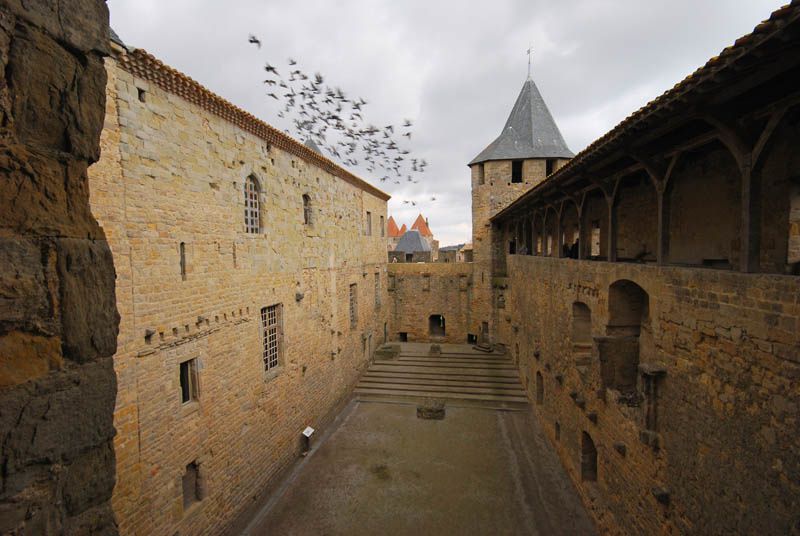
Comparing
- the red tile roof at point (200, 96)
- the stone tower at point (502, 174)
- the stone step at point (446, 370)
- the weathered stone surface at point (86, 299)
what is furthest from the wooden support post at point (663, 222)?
the stone tower at point (502, 174)

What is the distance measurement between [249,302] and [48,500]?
8.08 metres

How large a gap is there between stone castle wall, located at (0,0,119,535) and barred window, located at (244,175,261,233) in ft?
25.6

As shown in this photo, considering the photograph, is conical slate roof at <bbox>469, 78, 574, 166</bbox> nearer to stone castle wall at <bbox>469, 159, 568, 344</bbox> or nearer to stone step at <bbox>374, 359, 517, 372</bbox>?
stone castle wall at <bbox>469, 159, 568, 344</bbox>

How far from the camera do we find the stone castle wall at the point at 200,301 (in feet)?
20.8

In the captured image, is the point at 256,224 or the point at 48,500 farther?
the point at 256,224

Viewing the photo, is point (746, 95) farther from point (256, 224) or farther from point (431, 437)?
point (431, 437)

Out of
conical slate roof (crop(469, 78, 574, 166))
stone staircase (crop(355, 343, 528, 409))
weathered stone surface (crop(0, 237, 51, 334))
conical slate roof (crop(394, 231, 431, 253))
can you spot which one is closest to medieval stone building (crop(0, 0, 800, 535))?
weathered stone surface (crop(0, 237, 51, 334))

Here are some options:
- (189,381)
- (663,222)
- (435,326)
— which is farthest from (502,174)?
(189,381)

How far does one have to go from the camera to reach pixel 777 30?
9.51 ft

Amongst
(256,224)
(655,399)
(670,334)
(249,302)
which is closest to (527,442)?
(655,399)

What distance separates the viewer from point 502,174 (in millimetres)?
21312

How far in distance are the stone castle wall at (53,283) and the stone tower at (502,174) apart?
2045cm

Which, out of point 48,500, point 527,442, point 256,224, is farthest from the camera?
point 527,442

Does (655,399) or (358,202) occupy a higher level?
(358,202)
